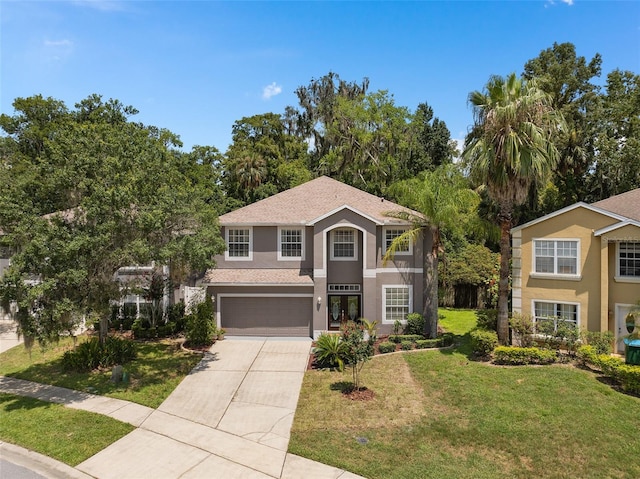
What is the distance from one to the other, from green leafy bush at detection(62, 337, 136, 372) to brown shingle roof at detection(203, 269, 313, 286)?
515 centimetres

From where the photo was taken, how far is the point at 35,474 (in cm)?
928

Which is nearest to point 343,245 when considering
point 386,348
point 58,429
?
point 386,348

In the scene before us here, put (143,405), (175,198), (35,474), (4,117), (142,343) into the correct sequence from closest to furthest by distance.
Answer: (35,474), (143,405), (175,198), (142,343), (4,117)

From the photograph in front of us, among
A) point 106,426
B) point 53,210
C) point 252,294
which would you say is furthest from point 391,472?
point 53,210

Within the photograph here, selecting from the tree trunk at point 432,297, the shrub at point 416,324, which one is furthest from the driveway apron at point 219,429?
the tree trunk at point 432,297

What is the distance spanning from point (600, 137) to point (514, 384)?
24.9 metres

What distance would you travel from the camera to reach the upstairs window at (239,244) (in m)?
21.8

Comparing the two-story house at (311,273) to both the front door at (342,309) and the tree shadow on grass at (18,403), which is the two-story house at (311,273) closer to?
the front door at (342,309)

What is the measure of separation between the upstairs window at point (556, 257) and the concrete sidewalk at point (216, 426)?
11.6 m

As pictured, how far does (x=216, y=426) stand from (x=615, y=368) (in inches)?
531

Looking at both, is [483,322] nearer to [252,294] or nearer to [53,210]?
[252,294]

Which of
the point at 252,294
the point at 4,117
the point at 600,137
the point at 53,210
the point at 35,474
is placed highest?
the point at 4,117

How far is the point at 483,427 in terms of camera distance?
37.4 ft

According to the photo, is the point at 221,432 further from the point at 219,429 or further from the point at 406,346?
the point at 406,346
